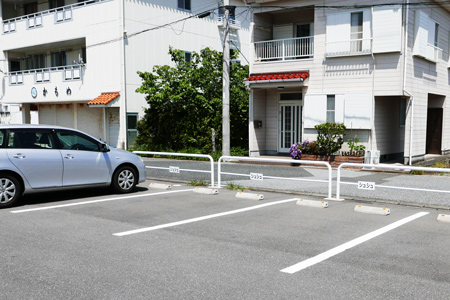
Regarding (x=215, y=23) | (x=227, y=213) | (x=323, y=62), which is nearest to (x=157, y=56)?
(x=215, y=23)

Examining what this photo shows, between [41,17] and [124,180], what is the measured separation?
69.3 ft

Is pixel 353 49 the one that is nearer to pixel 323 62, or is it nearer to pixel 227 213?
pixel 323 62

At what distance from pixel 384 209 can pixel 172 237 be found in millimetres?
4201

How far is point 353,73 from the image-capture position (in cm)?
1783

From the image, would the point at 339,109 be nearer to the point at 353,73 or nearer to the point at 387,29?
the point at 353,73

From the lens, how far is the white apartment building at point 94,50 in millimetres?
24625

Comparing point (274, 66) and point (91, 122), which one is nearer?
point (274, 66)

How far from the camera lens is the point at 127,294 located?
4.77m

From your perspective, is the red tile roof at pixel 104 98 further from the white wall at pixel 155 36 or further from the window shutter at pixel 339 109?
the window shutter at pixel 339 109

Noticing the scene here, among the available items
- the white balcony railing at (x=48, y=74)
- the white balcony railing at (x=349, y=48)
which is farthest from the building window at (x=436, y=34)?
the white balcony railing at (x=48, y=74)

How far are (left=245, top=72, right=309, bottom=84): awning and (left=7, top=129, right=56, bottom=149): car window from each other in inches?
430

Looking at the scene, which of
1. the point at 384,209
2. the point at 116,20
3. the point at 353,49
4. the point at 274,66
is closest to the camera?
the point at 384,209

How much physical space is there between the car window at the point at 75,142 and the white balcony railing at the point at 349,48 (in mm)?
10950

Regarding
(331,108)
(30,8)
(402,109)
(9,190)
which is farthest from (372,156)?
(30,8)
